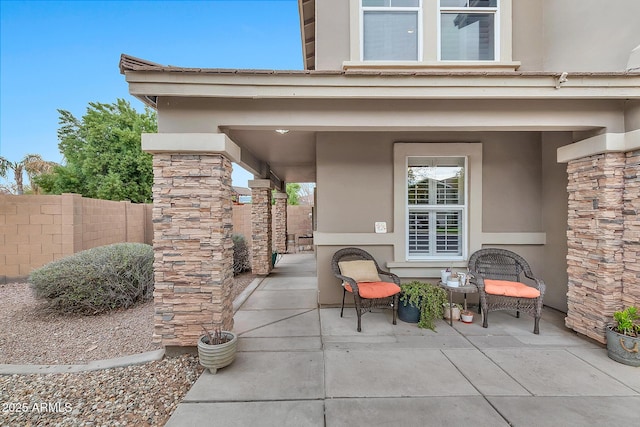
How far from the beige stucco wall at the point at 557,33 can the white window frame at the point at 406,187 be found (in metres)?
1.69

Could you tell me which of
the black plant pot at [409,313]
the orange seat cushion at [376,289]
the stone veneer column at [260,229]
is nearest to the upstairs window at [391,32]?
the orange seat cushion at [376,289]

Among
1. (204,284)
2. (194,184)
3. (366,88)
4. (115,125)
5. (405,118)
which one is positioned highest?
(115,125)

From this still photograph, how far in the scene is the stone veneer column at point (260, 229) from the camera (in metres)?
7.58

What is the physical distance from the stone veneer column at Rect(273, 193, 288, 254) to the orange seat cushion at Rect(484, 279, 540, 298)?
28.7 ft

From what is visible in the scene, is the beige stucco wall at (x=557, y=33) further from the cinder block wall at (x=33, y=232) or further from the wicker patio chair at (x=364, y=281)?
the cinder block wall at (x=33, y=232)

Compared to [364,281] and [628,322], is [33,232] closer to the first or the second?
[364,281]

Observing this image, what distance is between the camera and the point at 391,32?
4641 mm

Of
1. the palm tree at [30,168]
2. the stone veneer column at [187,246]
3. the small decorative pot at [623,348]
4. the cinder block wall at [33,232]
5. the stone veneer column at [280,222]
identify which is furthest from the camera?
the palm tree at [30,168]

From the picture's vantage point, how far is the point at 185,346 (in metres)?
3.29

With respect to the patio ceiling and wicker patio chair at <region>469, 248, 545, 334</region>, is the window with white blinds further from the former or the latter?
the patio ceiling

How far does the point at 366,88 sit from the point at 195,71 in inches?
74.3

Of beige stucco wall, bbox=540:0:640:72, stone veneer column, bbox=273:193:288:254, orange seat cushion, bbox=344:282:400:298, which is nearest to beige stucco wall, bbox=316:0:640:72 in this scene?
beige stucco wall, bbox=540:0:640:72

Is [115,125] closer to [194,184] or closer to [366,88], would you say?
[194,184]

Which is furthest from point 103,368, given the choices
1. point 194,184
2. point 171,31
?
point 171,31
